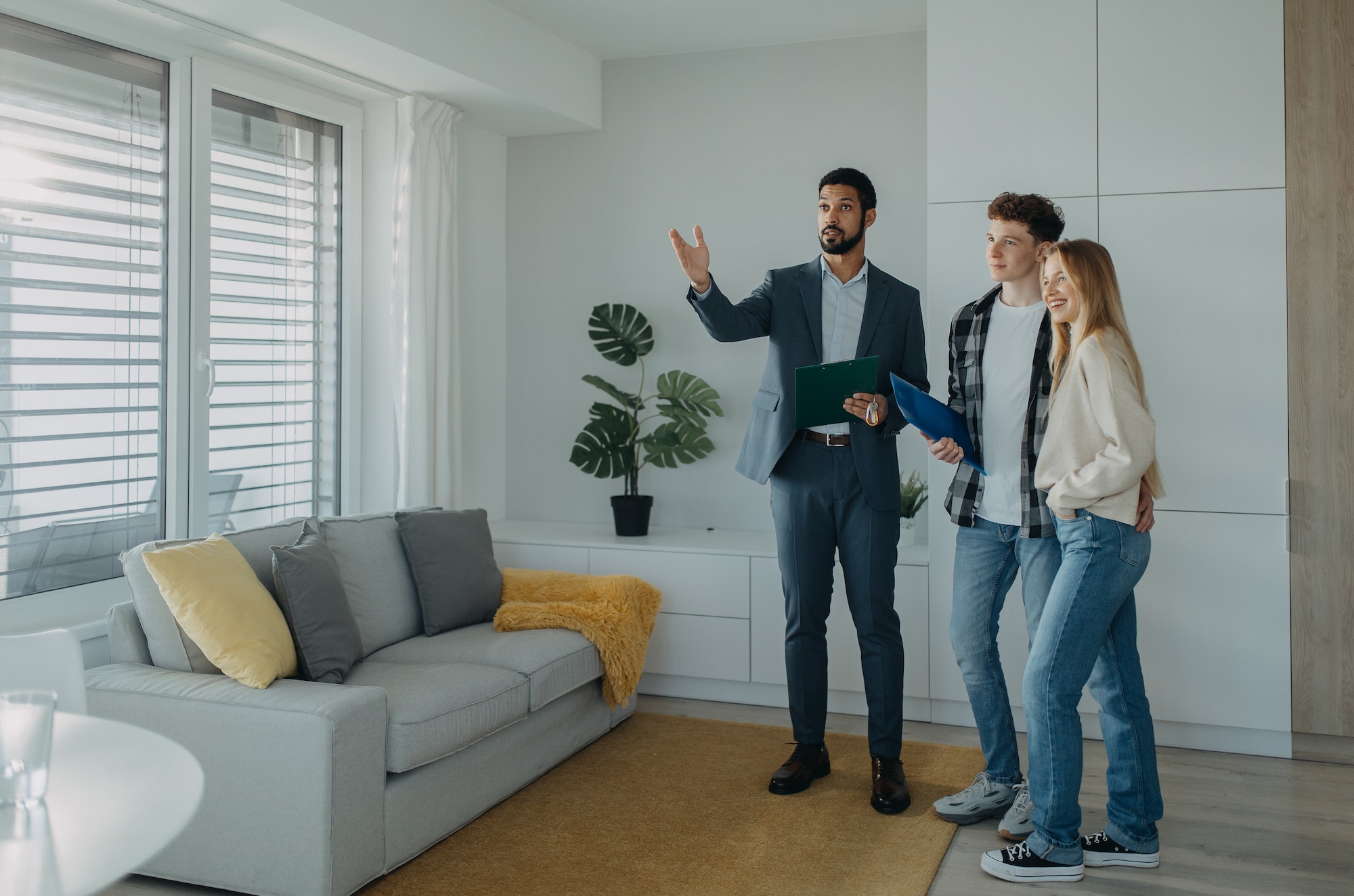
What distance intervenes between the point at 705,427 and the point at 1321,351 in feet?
7.34

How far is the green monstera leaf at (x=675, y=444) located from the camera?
428 centimetres

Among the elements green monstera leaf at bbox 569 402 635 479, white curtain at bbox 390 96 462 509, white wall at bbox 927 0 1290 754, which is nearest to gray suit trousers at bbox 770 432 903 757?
white wall at bbox 927 0 1290 754

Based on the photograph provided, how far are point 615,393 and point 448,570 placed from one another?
1.25 meters

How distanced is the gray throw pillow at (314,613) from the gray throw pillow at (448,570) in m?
0.48

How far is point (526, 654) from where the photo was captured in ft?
10.1

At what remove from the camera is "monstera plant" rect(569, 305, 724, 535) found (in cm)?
429

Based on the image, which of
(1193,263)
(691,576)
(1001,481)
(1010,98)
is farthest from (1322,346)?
(691,576)

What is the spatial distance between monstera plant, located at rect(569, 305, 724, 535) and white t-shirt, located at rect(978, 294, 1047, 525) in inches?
68.4

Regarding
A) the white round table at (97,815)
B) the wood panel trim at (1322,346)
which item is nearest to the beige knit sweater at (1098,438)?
the wood panel trim at (1322,346)

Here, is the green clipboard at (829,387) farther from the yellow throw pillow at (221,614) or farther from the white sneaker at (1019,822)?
the yellow throw pillow at (221,614)

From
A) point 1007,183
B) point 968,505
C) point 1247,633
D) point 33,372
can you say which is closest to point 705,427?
point 1007,183

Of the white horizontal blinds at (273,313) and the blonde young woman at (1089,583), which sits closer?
the blonde young woman at (1089,583)

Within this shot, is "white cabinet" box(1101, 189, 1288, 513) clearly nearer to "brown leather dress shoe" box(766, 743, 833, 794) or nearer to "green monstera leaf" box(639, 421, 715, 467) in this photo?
"brown leather dress shoe" box(766, 743, 833, 794)

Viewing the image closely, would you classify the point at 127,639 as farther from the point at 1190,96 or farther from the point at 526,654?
the point at 1190,96
